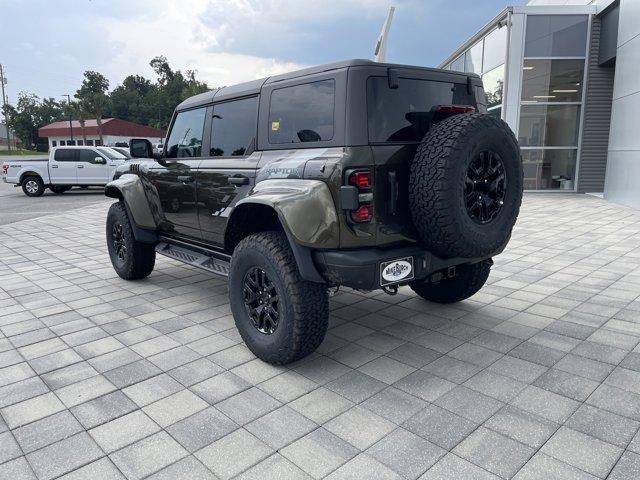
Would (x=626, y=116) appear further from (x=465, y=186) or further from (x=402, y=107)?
(x=465, y=186)

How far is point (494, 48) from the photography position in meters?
15.8

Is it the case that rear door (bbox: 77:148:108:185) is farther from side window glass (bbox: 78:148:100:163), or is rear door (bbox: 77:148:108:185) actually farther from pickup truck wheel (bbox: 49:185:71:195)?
pickup truck wheel (bbox: 49:185:71:195)

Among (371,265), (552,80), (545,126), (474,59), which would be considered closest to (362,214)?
(371,265)

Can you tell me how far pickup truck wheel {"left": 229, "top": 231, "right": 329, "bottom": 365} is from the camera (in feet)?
10.4

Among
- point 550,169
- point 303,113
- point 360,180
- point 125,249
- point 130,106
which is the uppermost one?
point 130,106

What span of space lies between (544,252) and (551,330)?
333 cm

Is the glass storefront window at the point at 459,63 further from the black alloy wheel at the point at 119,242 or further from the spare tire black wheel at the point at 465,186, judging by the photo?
the spare tire black wheel at the point at 465,186

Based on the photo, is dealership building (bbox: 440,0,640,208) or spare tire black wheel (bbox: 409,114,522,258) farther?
dealership building (bbox: 440,0,640,208)

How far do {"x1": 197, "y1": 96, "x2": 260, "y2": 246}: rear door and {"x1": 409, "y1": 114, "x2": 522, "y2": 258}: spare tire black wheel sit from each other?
4.42ft

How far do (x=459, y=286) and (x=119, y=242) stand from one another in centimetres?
389

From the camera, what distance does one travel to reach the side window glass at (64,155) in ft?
56.0

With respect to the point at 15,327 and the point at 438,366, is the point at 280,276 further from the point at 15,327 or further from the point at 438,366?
the point at 15,327

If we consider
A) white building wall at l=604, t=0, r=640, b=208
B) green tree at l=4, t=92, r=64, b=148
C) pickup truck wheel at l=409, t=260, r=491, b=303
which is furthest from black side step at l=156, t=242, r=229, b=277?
green tree at l=4, t=92, r=64, b=148

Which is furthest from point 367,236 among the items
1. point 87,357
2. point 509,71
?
point 509,71
